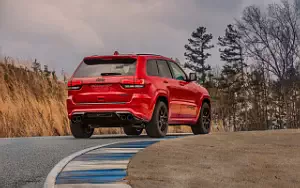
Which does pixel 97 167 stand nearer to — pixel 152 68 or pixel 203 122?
pixel 152 68

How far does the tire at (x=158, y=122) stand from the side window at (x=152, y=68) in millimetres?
669

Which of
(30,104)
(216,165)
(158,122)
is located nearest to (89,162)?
(216,165)

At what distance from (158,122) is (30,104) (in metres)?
4.99

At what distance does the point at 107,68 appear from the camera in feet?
44.3

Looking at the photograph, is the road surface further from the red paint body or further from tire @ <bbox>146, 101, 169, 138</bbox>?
tire @ <bbox>146, 101, 169, 138</bbox>

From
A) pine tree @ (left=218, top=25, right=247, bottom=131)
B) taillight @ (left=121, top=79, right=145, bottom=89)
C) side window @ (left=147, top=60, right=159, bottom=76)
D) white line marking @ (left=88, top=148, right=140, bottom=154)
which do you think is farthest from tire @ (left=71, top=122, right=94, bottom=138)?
pine tree @ (left=218, top=25, right=247, bottom=131)

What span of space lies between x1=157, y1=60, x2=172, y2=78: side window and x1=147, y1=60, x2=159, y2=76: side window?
18 centimetres

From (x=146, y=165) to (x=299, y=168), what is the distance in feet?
6.66

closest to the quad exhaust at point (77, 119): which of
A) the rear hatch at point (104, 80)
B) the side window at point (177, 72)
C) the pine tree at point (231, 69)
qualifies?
the rear hatch at point (104, 80)

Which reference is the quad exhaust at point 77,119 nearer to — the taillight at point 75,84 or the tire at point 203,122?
the taillight at point 75,84

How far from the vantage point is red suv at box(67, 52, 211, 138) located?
13.2 metres

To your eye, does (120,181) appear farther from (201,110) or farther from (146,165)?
(201,110)

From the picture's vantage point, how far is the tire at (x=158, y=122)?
13.5 meters

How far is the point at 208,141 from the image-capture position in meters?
11.8
